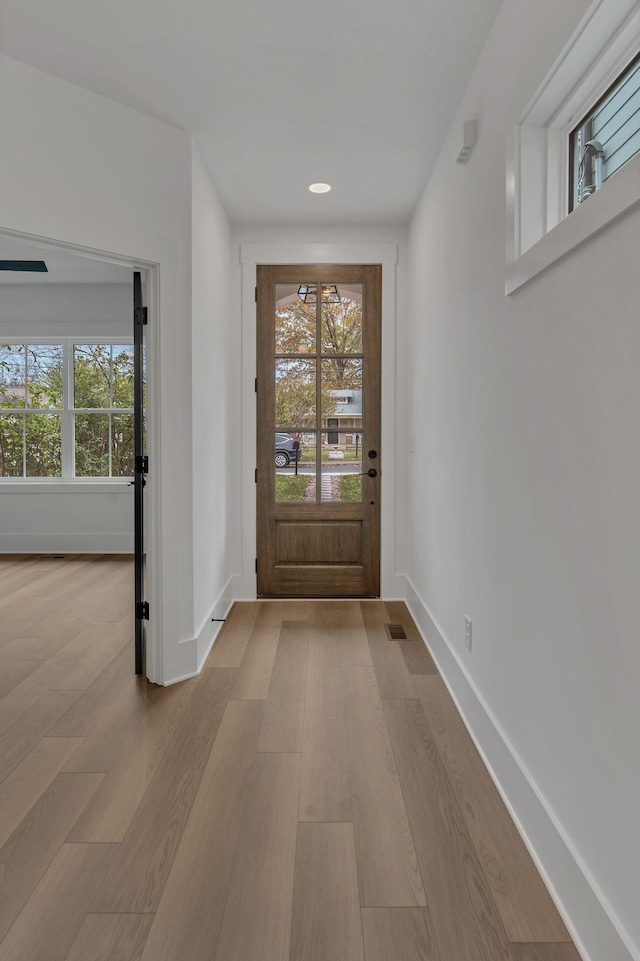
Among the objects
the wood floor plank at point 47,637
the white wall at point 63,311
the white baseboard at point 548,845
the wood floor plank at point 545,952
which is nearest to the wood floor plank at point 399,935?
the wood floor plank at point 545,952

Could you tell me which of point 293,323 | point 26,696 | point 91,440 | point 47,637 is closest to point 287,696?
point 26,696

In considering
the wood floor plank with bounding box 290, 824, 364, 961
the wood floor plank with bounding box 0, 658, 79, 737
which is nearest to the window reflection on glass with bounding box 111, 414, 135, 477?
the wood floor plank with bounding box 0, 658, 79, 737

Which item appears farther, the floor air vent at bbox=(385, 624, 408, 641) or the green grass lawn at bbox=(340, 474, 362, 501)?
the green grass lawn at bbox=(340, 474, 362, 501)

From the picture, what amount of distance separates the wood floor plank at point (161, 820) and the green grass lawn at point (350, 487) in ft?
6.57

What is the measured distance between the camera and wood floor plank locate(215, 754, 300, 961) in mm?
1419

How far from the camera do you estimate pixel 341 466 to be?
4445mm

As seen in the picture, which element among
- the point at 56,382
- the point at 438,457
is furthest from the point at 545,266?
the point at 56,382

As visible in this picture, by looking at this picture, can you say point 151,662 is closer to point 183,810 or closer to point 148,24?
point 183,810

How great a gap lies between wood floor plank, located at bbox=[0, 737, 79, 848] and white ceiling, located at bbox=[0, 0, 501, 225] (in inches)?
102

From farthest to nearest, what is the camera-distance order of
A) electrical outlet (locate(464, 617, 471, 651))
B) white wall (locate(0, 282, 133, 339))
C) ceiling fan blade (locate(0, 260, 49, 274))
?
white wall (locate(0, 282, 133, 339)) < ceiling fan blade (locate(0, 260, 49, 274)) < electrical outlet (locate(464, 617, 471, 651))

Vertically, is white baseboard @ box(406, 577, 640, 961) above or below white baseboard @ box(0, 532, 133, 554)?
below

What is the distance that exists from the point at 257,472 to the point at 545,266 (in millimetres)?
3013

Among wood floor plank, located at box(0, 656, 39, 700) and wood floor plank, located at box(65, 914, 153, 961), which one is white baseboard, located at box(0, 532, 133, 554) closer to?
wood floor plank, located at box(0, 656, 39, 700)

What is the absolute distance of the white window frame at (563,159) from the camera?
1.33 metres
